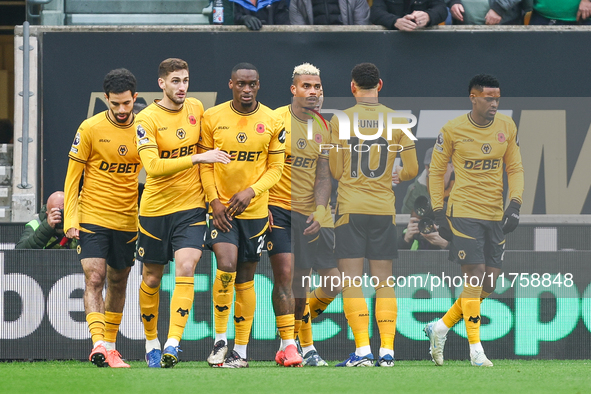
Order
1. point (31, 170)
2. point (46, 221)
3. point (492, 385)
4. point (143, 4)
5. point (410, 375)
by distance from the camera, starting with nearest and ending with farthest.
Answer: point (492, 385)
point (410, 375)
point (46, 221)
point (31, 170)
point (143, 4)

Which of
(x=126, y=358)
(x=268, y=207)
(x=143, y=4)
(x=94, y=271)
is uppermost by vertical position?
(x=143, y=4)

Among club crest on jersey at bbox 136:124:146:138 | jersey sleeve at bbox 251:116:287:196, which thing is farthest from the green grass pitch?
club crest on jersey at bbox 136:124:146:138

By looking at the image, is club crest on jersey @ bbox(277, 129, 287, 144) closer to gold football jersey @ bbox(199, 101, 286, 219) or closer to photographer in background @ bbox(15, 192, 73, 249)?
gold football jersey @ bbox(199, 101, 286, 219)

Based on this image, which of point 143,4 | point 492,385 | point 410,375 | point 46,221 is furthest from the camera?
point 143,4

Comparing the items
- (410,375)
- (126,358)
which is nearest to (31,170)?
(126,358)

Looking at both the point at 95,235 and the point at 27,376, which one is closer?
the point at 27,376

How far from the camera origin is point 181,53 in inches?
400

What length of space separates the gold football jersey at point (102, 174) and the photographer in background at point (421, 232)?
2.42 m

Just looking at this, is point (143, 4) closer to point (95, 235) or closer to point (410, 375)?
point (95, 235)

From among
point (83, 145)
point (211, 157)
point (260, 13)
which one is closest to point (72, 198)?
point (83, 145)

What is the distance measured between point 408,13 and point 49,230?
4.58 m

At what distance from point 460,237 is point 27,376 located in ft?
11.5

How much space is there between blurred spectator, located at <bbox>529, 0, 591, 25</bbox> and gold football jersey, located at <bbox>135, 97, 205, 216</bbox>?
494cm

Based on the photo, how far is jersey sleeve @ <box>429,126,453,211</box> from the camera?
24.4ft
